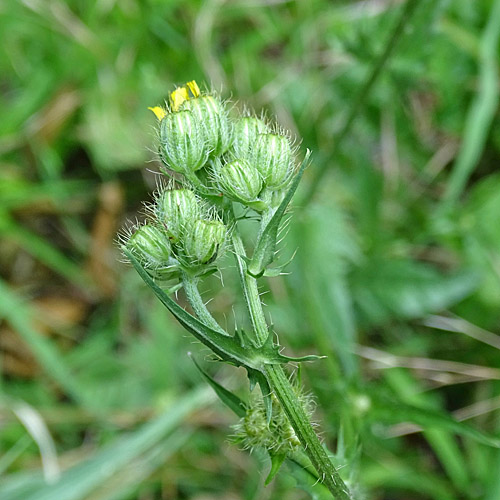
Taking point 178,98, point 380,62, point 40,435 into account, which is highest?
point 178,98

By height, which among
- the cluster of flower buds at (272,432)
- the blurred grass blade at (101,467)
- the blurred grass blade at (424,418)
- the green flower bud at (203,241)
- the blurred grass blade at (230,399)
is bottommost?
the blurred grass blade at (424,418)

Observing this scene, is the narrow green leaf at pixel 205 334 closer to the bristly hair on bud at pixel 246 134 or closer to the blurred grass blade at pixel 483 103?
the bristly hair on bud at pixel 246 134

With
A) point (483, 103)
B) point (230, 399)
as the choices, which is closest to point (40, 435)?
point (230, 399)

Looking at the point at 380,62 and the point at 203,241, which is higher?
the point at 380,62

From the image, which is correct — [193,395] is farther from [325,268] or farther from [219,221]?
[219,221]

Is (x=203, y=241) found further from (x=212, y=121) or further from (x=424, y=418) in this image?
(x=424, y=418)

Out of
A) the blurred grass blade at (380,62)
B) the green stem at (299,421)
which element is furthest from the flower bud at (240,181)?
the blurred grass blade at (380,62)

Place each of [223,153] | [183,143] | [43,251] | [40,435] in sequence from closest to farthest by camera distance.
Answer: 1. [183,143]
2. [223,153]
3. [40,435]
4. [43,251]
